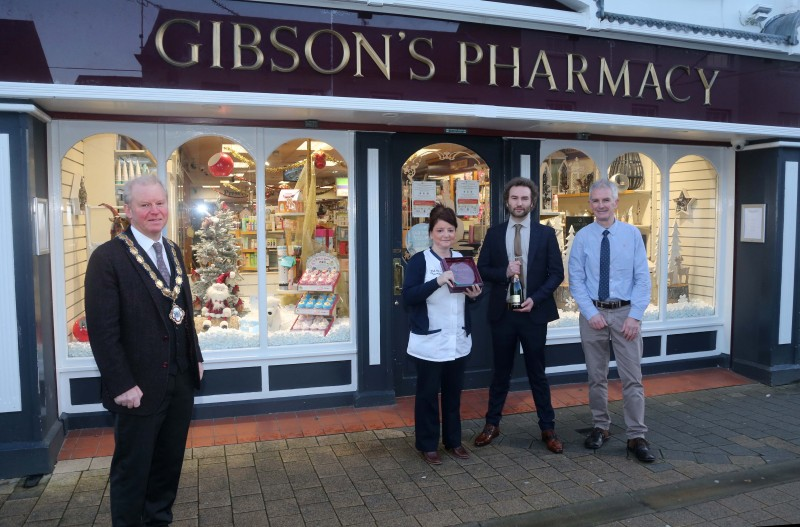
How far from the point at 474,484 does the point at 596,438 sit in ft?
3.98

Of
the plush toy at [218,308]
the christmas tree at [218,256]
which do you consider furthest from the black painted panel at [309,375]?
Result: the christmas tree at [218,256]

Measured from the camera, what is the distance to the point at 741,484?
4.31m

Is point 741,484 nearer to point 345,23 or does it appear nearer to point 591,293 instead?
point 591,293

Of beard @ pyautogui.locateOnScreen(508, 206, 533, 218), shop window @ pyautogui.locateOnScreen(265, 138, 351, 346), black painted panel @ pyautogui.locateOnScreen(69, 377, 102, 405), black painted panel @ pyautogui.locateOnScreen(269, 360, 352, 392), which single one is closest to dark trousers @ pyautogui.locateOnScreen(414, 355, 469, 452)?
beard @ pyautogui.locateOnScreen(508, 206, 533, 218)

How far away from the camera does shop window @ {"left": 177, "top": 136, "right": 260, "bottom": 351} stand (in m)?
5.58

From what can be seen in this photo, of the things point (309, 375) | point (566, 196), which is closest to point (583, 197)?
point (566, 196)

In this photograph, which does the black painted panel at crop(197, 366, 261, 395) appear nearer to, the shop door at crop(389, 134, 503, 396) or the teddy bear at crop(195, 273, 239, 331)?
the teddy bear at crop(195, 273, 239, 331)

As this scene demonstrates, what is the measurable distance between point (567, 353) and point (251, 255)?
3.42 meters

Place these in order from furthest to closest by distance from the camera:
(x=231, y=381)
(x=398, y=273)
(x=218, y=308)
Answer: (x=398, y=273)
(x=218, y=308)
(x=231, y=381)

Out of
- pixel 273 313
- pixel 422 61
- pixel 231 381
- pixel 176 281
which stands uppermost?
pixel 422 61

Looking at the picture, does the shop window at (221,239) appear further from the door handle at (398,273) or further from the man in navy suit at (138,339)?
the man in navy suit at (138,339)

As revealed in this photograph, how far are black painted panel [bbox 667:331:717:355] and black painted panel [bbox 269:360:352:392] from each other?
3732mm

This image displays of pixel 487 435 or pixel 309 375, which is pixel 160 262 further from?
pixel 487 435

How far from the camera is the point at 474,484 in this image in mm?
4250
